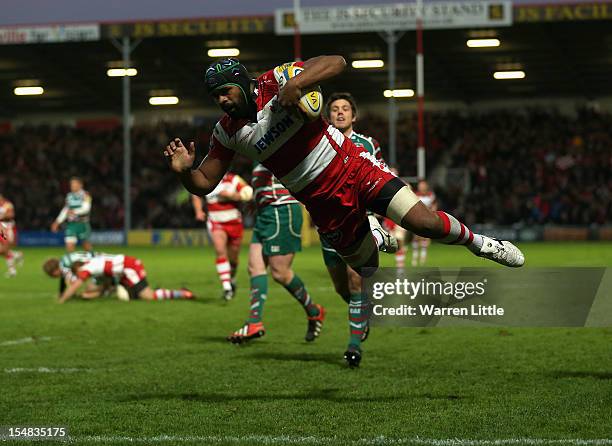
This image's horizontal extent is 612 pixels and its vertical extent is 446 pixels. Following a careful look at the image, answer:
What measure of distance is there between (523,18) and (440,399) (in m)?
28.6

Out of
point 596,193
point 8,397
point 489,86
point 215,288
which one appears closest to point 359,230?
point 8,397

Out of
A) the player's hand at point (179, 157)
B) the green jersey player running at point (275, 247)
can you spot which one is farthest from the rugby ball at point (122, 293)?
the player's hand at point (179, 157)

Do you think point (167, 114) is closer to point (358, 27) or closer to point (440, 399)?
point (358, 27)

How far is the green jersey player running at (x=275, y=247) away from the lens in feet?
32.5

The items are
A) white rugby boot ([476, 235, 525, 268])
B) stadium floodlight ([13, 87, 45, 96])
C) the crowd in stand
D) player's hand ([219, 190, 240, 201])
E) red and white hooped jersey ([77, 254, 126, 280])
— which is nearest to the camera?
white rugby boot ([476, 235, 525, 268])

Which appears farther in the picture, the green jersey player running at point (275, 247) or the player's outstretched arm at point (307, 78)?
the green jersey player running at point (275, 247)

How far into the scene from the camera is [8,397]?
273 inches

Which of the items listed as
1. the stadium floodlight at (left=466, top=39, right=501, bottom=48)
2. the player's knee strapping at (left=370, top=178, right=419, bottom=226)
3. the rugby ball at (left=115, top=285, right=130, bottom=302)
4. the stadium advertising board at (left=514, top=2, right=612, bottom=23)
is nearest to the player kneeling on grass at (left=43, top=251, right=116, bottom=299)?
Result: the rugby ball at (left=115, top=285, right=130, bottom=302)

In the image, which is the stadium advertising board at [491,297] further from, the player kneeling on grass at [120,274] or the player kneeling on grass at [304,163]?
the player kneeling on grass at [120,274]

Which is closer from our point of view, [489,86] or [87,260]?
[87,260]

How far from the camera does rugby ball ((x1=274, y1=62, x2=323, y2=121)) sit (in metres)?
6.04

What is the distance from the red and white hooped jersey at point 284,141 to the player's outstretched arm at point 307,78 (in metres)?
0.47

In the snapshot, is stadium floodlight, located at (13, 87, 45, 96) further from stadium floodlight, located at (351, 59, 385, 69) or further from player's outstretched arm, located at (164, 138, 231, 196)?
player's outstretched arm, located at (164, 138, 231, 196)

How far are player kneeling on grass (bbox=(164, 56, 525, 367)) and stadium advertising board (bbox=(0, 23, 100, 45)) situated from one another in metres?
31.3
